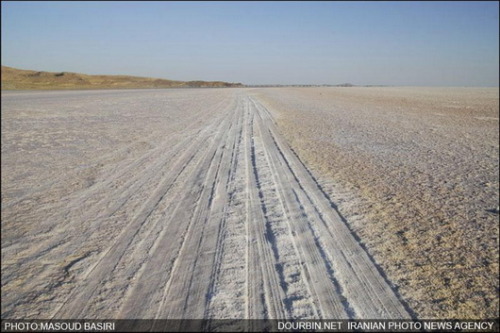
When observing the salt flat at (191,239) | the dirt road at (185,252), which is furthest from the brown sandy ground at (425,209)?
the dirt road at (185,252)

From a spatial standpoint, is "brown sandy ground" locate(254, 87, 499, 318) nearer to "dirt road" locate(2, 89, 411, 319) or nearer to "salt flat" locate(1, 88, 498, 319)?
"salt flat" locate(1, 88, 498, 319)

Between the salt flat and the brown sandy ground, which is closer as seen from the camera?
the salt flat

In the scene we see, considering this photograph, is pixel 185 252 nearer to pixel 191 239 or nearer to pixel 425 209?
A: pixel 191 239

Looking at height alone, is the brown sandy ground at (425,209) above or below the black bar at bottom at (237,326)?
above

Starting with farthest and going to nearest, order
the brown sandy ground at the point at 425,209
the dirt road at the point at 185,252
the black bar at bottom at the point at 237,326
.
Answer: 1. the brown sandy ground at the point at 425,209
2. the dirt road at the point at 185,252
3. the black bar at bottom at the point at 237,326

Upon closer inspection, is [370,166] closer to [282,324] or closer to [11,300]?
[282,324]

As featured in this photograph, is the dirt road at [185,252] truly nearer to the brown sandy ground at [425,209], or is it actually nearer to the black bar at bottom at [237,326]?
the black bar at bottom at [237,326]

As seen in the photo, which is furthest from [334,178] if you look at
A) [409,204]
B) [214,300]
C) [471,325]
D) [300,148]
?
[214,300]

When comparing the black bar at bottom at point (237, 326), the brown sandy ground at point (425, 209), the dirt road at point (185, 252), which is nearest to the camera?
the black bar at bottom at point (237, 326)

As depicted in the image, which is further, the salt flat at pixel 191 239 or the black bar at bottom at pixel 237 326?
the salt flat at pixel 191 239

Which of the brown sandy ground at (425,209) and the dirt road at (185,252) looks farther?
the brown sandy ground at (425,209)

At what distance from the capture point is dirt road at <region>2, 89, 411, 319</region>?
2629 mm

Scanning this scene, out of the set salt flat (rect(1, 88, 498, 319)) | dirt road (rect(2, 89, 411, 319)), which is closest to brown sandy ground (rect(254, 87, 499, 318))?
salt flat (rect(1, 88, 498, 319))

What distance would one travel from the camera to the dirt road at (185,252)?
104 inches
